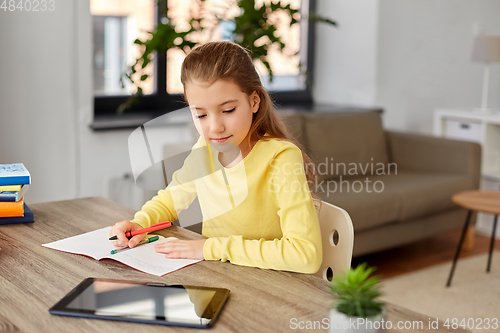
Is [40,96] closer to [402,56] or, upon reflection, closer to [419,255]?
[419,255]

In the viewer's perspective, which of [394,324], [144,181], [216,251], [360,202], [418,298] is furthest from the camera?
[360,202]

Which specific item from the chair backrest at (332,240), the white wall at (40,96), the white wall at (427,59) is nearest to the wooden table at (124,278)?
the chair backrest at (332,240)

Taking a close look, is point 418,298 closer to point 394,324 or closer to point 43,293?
point 394,324

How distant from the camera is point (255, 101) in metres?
1.21

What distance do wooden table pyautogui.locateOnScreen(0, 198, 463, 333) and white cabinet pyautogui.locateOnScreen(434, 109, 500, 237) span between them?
2.62 metres

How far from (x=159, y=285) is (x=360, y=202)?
172 centimetres

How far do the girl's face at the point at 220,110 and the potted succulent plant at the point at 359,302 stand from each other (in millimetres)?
532

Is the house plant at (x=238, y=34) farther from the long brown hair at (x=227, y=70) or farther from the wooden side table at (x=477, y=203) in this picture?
the long brown hair at (x=227, y=70)

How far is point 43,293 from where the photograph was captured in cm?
89

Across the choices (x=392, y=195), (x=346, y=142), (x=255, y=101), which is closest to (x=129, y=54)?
(x=346, y=142)

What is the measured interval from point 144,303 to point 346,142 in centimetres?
233

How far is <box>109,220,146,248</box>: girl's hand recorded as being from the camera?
3.69ft

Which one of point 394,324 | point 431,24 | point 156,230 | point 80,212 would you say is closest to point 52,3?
point 80,212

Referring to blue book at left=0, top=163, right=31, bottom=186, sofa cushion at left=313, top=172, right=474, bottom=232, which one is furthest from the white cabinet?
blue book at left=0, top=163, right=31, bottom=186
